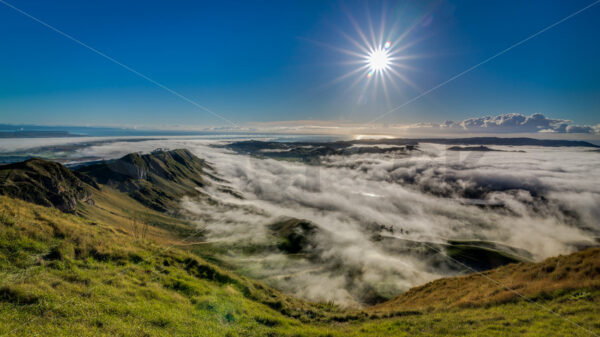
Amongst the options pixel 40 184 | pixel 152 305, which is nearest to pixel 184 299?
pixel 152 305

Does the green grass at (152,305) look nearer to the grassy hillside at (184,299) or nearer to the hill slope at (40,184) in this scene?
the grassy hillside at (184,299)

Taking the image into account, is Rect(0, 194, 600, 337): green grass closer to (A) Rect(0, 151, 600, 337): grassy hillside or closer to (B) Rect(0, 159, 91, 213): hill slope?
(A) Rect(0, 151, 600, 337): grassy hillside

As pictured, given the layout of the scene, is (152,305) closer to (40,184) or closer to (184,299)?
(184,299)

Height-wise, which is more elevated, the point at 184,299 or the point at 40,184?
the point at 184,299

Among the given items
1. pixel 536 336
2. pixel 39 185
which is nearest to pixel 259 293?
pixel 536 336

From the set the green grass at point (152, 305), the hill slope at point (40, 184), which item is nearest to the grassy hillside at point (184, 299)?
the green grass at point (152, 305)

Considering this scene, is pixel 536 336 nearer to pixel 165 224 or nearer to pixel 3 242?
pixel 3 242

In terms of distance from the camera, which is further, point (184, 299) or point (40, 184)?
point (40, 184)

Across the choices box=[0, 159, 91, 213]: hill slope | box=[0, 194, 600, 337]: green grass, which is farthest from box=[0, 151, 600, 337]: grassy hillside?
box=[0, 159, 91, 213]: hill slope
